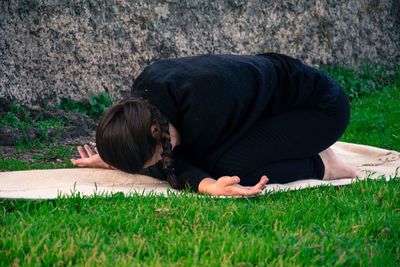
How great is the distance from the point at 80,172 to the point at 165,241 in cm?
163

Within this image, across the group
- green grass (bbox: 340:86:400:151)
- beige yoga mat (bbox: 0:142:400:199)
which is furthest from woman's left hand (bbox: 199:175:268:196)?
green grass (bbox: 340:86:400:151)

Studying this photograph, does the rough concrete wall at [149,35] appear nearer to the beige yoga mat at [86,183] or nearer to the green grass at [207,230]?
the beige yoga mat at [86,183]

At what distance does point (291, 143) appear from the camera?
4156 millimetres

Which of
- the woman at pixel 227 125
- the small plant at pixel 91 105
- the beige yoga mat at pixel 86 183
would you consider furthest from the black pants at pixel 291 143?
the small plant at pixel 91 105

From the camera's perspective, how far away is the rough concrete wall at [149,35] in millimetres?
Result: 6172

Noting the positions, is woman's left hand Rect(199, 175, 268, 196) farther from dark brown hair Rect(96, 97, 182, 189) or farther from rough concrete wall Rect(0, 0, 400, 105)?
rough concrete wall Rect(0, 0, 400, 105)

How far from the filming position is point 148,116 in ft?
11.8

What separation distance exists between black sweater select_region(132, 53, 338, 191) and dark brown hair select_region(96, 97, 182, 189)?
4.8 inches

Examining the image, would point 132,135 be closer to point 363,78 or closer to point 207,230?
point 207,230

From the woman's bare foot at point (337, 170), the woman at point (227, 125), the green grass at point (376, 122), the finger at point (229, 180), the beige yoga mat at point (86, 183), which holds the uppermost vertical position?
the woman at point (227, 125)

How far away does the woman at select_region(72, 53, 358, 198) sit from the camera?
12.1 feet

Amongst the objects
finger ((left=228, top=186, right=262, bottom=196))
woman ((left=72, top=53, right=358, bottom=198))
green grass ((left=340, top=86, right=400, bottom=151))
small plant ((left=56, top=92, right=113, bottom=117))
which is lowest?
green grass ((left=340, top=86, right=400, bottom=151))

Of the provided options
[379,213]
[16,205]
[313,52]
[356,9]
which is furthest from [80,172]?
[356,9]

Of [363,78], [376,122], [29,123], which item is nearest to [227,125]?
[29,123]
